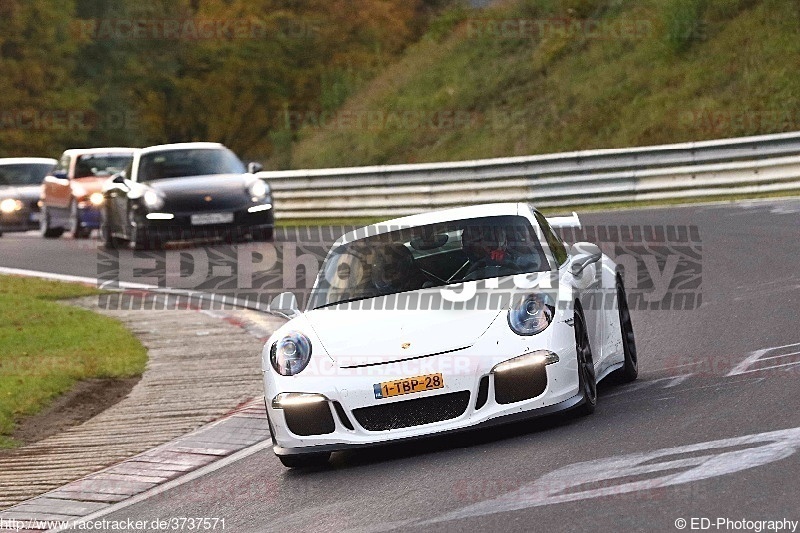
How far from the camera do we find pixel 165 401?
11.1 m

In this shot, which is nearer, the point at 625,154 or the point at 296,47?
the point at 625,154

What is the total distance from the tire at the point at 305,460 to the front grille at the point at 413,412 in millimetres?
466

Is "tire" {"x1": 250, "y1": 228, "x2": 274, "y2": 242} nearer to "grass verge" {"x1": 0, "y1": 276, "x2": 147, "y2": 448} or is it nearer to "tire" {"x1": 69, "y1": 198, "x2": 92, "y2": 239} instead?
"grass verge" {"x1": 0, "y1": 276, "x2": 147, "y2": 448}

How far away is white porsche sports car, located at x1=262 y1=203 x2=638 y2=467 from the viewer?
25.8 ft

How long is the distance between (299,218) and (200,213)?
267 inches

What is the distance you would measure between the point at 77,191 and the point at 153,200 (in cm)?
528

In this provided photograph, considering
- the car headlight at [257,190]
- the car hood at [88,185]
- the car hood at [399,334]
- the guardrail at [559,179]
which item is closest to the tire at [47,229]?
the car hood at [88,185]

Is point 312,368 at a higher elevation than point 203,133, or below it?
higher

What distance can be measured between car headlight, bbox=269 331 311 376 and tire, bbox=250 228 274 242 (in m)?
13.9

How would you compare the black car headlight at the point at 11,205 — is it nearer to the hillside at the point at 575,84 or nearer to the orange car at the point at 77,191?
the orange car at the point at 77,191

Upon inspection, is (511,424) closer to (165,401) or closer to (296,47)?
(165,401)

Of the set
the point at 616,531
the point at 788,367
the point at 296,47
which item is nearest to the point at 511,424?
the point at 788,367

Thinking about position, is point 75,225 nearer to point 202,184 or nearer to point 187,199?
point 202,184

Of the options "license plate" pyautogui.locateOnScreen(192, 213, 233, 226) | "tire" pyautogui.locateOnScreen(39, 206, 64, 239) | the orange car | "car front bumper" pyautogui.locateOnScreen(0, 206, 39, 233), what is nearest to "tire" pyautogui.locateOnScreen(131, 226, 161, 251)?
"license plate" pyautogui.locateOnScreen(192, 213, 233, 226)
